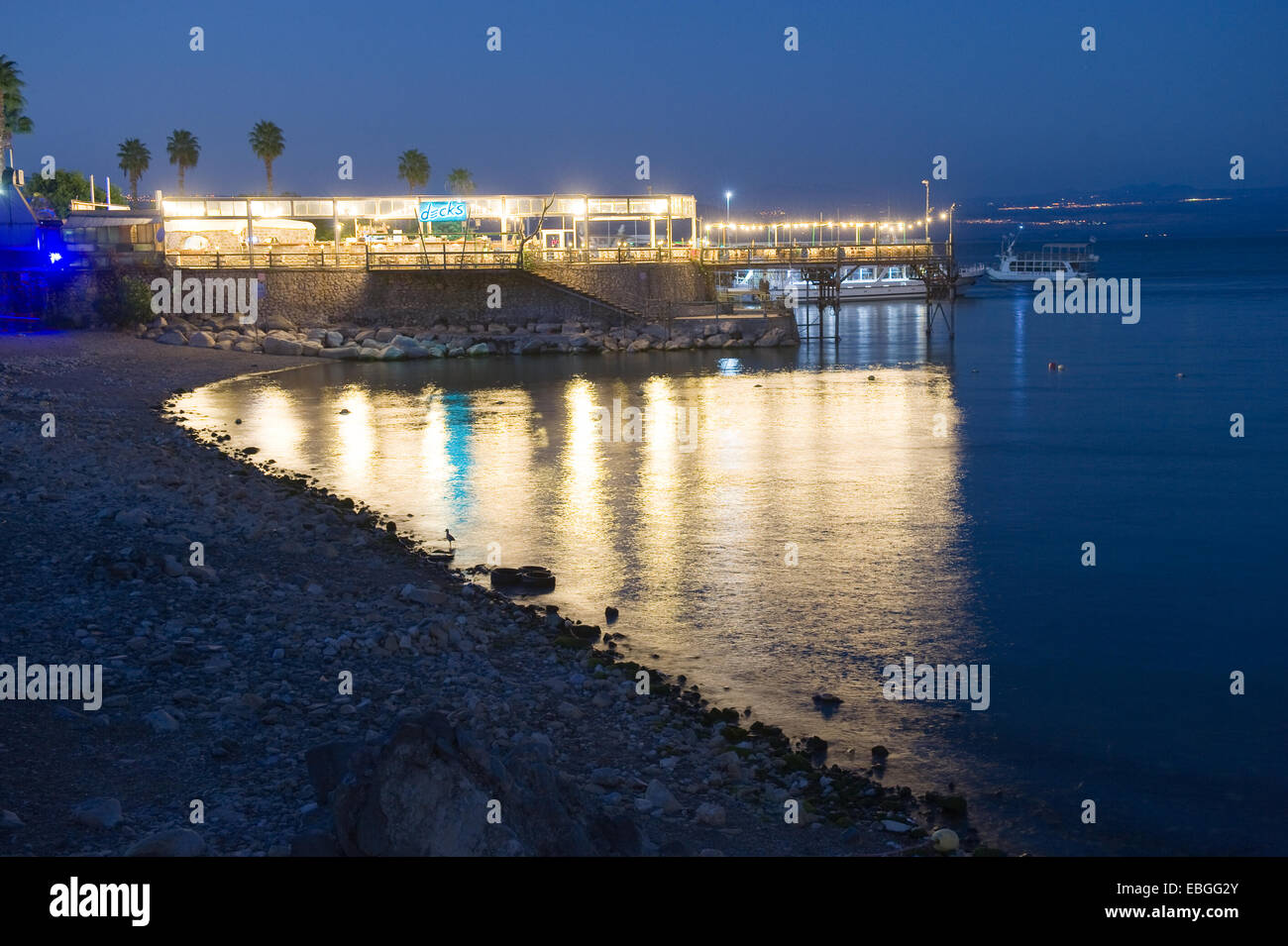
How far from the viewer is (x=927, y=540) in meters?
20.1

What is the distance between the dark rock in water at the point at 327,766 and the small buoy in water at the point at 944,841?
4.22m

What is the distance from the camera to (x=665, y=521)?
21.6 metres

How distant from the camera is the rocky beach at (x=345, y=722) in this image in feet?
24.1

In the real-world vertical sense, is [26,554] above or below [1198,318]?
below

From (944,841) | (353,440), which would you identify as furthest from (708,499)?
(944,841)

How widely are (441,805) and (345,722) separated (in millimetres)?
3503

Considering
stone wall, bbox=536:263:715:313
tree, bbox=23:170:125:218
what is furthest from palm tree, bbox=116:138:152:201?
stone wall, bbox=536:263:715:313

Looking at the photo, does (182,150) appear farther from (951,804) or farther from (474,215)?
(951,804)

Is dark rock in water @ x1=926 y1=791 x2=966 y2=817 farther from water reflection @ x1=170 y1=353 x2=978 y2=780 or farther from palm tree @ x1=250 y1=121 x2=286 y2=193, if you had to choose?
palm tree @ x1=250 y1=121 x2=286 y2=193

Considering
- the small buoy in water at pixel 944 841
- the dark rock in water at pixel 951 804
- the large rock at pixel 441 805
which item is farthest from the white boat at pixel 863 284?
the large rock at pixel 441 805

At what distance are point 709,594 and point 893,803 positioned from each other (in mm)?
6958
